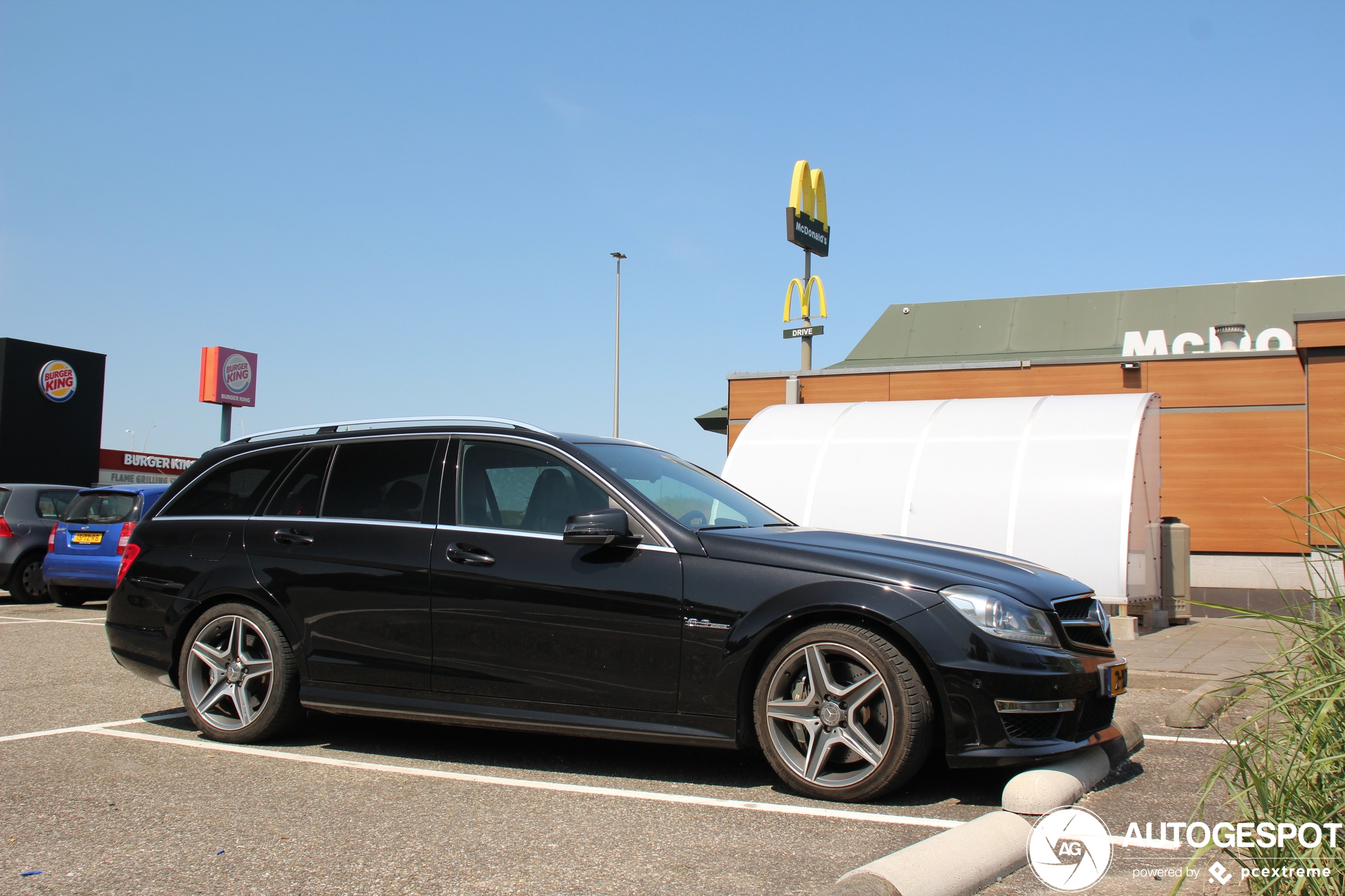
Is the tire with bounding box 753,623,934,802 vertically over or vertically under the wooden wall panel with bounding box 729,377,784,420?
under

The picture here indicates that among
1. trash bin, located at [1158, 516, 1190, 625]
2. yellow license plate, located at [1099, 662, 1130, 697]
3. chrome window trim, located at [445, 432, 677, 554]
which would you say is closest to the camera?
yellow license plate, located at [1099, 662, 1130, 697]

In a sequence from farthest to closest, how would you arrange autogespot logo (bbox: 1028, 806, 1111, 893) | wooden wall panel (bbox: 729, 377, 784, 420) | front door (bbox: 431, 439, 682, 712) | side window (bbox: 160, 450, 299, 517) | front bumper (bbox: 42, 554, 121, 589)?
wooden wall panel (bbox: 729, 377, 784, 420) → front bumper (bbox: 42, 554, 121, 589) → side window (bbox: 160, 450, 299, 517) → front door (bbox: 431, 439, 682, 712) → autogespot logo (bbox: 1028, 806, 1111, 893)

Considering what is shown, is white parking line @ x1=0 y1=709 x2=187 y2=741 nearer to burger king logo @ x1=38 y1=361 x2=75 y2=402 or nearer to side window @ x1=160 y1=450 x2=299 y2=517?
side window @ x1=160 y1=450 x2=299 y2=517

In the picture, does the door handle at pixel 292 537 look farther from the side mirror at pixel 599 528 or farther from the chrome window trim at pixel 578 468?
the side mirror at pixel 599 528

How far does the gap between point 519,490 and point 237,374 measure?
86.1 feet

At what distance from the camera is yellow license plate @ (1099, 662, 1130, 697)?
15.4 feet

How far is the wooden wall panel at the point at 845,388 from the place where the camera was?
61.1ft

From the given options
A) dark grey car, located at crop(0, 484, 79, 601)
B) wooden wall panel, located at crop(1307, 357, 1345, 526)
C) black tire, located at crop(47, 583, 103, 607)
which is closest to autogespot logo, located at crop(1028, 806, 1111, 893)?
black tire, located at crop(47, 583, 103, 607)

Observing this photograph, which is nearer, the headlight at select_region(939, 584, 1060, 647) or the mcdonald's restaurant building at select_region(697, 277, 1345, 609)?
the headlight at select_region(939, 584, 1060, 647)

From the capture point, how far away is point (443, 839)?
3.95m

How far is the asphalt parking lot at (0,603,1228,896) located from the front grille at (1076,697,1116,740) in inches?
10.6

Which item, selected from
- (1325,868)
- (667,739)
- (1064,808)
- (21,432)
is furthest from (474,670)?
(21,432)

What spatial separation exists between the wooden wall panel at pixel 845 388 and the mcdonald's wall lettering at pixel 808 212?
6.68 m

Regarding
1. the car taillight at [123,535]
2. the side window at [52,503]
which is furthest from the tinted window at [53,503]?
the car taillight at [123,535]
